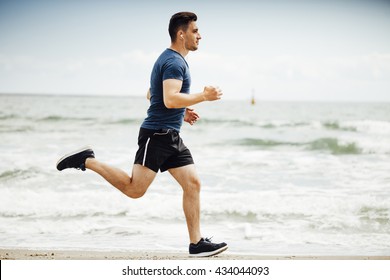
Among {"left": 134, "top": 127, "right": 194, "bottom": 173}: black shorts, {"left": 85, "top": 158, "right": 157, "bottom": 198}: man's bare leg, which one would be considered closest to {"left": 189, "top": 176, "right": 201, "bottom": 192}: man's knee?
{"left": 134, "top": 127, "right": 194, "bottom": 173}: black shorts

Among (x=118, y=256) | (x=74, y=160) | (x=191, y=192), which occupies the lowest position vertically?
(x=118, y=256)

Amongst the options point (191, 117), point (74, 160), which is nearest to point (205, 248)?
point (191, 117)

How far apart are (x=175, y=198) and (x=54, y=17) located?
683cm

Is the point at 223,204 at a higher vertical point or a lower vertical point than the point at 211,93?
lower

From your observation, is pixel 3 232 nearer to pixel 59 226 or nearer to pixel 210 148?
pixel 59 226

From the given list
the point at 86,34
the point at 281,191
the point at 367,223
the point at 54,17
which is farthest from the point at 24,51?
the point at 367,223

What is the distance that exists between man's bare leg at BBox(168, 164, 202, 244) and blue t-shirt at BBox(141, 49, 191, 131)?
0.86 ft

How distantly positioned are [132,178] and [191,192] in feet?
1.21

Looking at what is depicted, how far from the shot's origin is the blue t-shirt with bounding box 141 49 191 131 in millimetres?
2854

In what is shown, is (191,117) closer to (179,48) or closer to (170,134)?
(170,134)

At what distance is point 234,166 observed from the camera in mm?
8477

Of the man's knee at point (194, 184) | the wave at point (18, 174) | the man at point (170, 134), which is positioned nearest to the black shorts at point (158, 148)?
the man at point (170, 134)

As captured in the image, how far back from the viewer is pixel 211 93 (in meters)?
2.72

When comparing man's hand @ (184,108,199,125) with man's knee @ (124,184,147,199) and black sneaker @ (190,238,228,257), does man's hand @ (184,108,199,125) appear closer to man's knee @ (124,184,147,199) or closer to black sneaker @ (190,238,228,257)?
man's knee @ (124,184,147,199)
